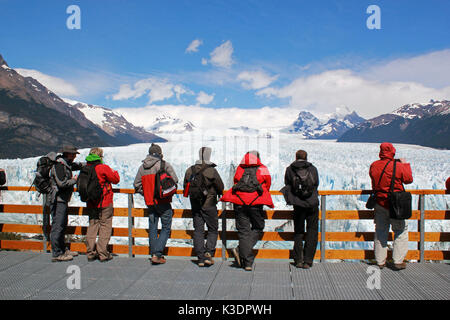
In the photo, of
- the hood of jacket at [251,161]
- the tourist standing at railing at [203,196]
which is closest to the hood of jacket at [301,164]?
the hood of jacket at [251,161]

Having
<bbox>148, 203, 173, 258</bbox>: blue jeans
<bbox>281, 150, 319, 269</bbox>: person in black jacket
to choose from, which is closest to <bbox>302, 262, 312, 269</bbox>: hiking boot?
<bbox>281, 150, 319, 269</bbox>: person in black jacket

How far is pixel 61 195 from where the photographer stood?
663 centimetres

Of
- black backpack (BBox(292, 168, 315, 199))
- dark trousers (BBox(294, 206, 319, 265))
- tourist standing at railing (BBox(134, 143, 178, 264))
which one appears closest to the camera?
black backpack (BBox(292, 168, 315, 199))

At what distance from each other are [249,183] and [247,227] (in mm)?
779

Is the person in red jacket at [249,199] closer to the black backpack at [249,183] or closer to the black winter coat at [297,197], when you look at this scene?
the black backpack at [249,183]

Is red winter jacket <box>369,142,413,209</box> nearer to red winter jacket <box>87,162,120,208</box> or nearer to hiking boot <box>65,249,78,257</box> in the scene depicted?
red winter jacket <box>87,162,120,208</box>

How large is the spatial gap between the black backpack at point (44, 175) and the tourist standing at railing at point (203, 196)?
99.1 inches

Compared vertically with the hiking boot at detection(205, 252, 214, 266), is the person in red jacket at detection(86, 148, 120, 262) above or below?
above

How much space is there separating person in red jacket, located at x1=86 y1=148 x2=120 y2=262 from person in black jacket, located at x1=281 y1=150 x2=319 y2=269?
3.18 m

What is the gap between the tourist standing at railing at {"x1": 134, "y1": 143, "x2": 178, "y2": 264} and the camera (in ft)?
21.4

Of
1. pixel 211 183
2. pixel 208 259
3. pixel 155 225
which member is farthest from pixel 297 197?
pixel 155 225

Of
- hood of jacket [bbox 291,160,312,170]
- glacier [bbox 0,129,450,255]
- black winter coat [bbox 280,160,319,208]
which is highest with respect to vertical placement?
hood of jacket [bbox 291,160,312,170]
